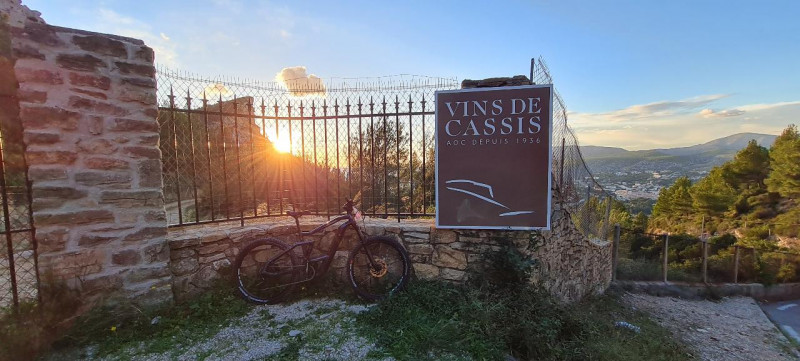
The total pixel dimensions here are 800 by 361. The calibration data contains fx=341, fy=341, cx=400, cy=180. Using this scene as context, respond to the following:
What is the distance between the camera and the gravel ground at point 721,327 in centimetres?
609

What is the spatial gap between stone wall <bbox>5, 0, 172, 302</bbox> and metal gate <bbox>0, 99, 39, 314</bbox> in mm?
86

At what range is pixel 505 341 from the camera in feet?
10.2

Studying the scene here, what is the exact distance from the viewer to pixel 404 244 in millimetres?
4234

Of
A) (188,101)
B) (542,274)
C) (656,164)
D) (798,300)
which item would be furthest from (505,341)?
(656,164)

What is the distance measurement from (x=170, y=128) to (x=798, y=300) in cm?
1740

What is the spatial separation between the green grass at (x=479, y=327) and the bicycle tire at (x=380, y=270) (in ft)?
0.75

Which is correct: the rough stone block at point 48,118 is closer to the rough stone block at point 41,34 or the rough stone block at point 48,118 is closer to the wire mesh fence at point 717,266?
the rough stone block at point 41,34

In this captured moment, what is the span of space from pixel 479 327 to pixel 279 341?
1786 millimetres

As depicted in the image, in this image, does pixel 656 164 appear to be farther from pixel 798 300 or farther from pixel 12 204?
pixel 12 204

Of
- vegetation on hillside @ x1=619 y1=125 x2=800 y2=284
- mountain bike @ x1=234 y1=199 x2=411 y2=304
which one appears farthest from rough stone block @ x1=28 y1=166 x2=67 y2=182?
vegetation on hillside @ x1=619 y1=125 x2=800 y2=284

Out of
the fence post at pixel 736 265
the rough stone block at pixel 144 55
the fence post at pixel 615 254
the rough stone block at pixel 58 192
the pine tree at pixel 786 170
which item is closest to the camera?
the rough stone block at pixel 58 192

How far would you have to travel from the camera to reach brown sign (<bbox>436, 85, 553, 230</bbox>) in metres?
3.81

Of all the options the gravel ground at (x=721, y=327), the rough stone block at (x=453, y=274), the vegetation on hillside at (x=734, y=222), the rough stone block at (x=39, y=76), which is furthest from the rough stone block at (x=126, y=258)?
the vegetation on hillside at (x=734, y=222)

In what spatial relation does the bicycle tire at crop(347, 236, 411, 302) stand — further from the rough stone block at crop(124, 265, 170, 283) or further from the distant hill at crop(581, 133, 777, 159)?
the distant hill at crop(581, 133, 777, 159)
